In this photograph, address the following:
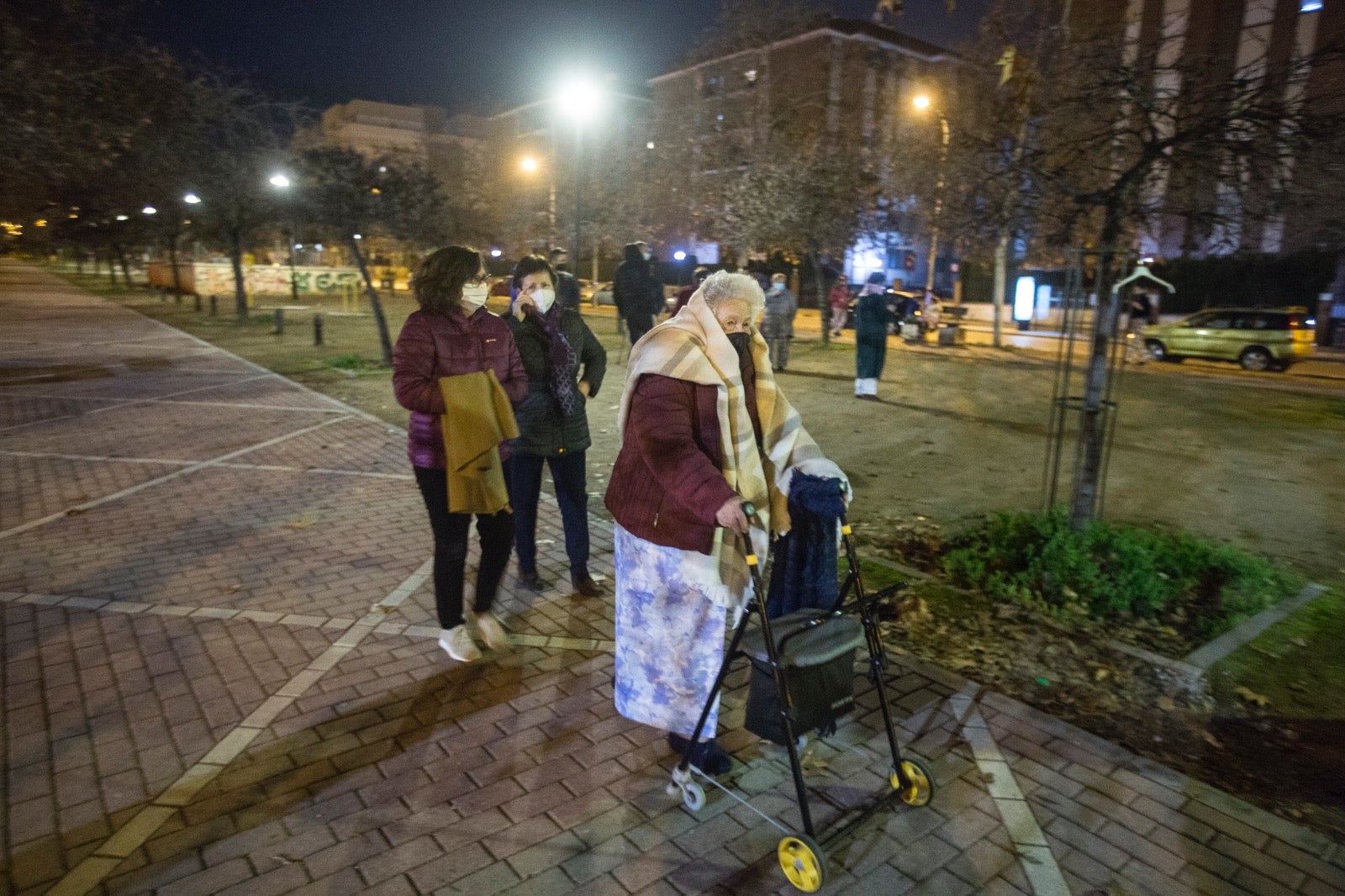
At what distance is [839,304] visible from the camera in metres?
25.7

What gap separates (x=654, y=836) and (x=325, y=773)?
1404 mm

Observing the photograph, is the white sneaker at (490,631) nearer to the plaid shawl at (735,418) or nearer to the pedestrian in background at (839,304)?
the plaid shawl at (735,418)

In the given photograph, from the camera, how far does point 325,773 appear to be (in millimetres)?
3498

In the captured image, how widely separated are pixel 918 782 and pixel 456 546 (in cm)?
244

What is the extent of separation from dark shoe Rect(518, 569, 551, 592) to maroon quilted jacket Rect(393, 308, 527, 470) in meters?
1.48

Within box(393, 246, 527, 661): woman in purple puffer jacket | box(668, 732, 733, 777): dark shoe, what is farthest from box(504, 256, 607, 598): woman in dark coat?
box(668, 732, 733, 777): dark shoe

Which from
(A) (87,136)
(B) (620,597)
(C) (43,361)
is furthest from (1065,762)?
(C) (43,361)

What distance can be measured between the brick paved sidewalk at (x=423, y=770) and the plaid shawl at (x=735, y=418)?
98 cm

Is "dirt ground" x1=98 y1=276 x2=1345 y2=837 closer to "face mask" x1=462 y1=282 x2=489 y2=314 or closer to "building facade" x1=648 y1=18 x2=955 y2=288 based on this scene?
"face mask" x1=462 y1=282 x2=489 y2=314

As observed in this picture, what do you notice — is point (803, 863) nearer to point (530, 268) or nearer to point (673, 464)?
point (673, 464)

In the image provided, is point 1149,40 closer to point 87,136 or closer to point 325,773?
point 325,773

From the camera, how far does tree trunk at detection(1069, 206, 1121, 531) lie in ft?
17.3

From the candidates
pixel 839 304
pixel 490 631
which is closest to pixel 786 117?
pixel 839 304

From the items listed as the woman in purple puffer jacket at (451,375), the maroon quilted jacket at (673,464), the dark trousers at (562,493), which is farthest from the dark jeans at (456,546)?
the maroon quilted jacket at (673,464)
